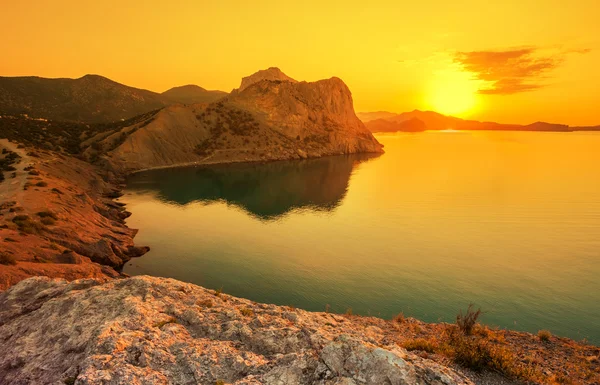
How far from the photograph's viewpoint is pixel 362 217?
6962cm

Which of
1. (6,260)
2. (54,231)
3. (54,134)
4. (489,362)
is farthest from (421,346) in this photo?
(54,134)

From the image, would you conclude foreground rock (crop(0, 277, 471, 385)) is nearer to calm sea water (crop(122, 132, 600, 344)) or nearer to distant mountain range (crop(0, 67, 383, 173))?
calm sea water (crop(122, 132, 600, 344))

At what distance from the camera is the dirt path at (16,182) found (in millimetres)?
45891

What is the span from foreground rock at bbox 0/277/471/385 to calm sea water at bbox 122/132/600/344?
61.7 feet

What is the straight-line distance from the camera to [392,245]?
52.0 metres

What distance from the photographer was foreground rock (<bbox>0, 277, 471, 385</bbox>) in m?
10.9

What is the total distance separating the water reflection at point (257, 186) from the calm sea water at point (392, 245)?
2.33ft

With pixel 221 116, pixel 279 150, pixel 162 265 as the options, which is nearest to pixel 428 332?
pixel 162 265

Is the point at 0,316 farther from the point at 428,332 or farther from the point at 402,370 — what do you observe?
the point at 428,332

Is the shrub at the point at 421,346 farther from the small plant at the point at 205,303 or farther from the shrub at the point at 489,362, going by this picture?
the small plant at the point at 205,303

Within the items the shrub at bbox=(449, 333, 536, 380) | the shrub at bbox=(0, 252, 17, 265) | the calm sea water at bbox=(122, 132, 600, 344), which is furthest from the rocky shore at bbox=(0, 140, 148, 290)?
the shrub at bbox=(449, 333, 536, 380)

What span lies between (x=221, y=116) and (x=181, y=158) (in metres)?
46.4

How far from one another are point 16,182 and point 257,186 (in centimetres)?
6183

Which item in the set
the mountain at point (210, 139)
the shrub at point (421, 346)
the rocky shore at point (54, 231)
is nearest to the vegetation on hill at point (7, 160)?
the rocky shore at point (54, 231)
